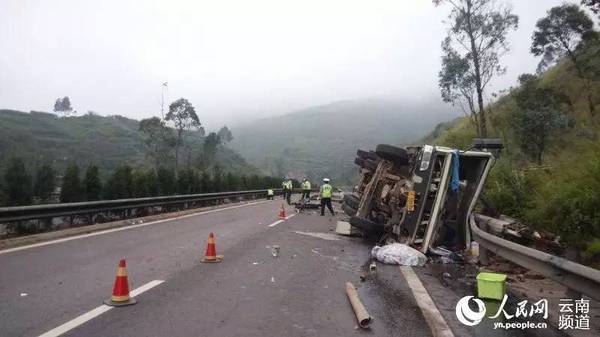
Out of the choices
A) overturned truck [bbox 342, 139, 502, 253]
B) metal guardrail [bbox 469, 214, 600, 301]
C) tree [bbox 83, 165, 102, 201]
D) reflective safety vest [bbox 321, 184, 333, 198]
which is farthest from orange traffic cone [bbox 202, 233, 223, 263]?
Answer: reflective safety vest [bbox 321, 184, 333, 198]

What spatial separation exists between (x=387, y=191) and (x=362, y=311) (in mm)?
6859

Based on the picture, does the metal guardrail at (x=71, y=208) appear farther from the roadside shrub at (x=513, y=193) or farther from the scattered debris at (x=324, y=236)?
the roadside shrub at (x=513, y=193)

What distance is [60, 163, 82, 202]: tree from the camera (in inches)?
746

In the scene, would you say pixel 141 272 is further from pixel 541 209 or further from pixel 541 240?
pixel 541 209

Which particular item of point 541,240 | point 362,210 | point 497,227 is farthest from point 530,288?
point 362,210

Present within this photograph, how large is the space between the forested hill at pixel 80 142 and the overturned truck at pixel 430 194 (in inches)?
2853

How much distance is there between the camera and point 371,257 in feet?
34.6

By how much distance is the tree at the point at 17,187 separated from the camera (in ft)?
55.2

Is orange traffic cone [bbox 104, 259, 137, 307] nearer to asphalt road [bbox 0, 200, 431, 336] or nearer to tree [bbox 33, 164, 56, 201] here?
asphalt road [bbox 0, 200, 431, 336]

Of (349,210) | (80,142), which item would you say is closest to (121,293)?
(349,210)

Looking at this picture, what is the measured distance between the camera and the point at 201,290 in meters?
6.93

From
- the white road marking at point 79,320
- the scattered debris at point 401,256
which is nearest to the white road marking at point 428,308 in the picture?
the scattered debris at point 401,256

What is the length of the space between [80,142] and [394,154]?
118742mm

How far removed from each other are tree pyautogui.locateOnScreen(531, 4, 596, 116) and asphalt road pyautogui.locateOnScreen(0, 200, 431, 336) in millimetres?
34527
